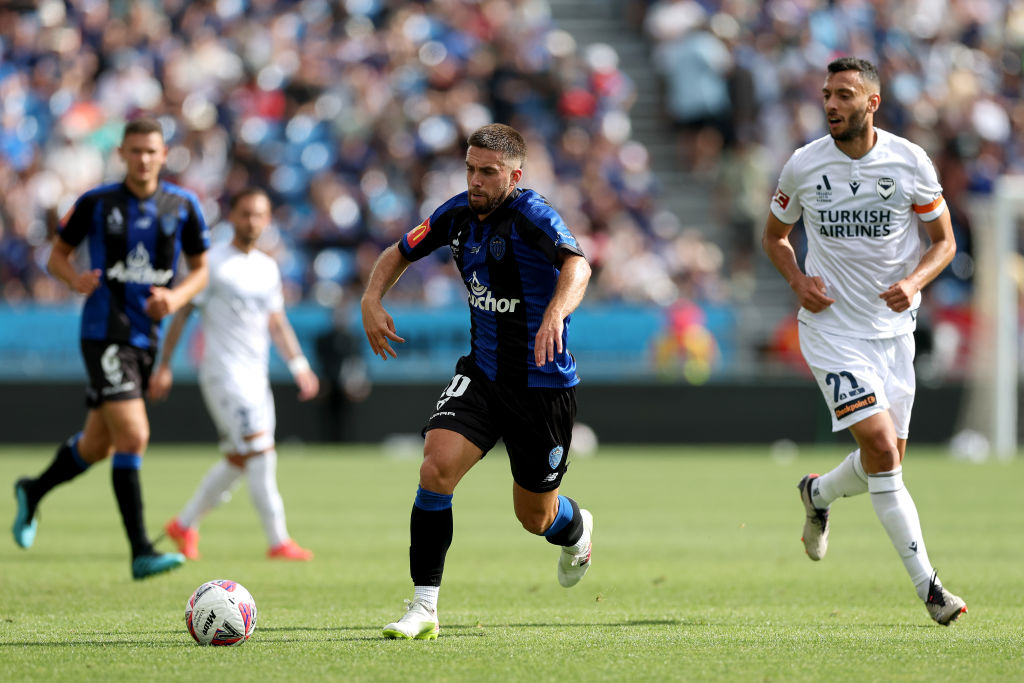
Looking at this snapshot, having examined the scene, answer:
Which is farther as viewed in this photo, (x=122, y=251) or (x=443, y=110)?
(x=443, y=110)

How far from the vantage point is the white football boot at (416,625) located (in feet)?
20.8

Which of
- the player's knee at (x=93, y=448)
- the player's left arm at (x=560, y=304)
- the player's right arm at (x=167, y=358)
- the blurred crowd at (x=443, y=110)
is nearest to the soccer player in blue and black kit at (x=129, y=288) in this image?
the player's knee at (x=93, y=448)

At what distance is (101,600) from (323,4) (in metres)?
19.4

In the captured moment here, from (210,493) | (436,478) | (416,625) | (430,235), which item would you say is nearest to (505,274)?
(430,235)

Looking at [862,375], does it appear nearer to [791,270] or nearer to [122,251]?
[791,270]

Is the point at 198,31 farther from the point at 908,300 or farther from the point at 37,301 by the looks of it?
the point at 908,300

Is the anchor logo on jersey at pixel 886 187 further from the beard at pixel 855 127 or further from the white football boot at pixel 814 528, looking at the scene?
the white football boot at pixel 814 528

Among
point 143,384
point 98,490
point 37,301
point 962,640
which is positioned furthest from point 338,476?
point 962,640

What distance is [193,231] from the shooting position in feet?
29.9

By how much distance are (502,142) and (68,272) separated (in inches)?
142

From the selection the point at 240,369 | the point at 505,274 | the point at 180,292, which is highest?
the point at 505,274

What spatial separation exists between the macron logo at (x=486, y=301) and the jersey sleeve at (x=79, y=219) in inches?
126

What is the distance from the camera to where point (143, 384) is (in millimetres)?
9047

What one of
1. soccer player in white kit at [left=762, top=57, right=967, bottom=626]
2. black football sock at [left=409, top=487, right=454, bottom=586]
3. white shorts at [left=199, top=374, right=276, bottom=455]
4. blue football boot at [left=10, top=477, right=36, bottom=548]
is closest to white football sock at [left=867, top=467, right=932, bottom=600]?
soccer player in white kit at [left=762, top=57, right=967, bottom=626]
